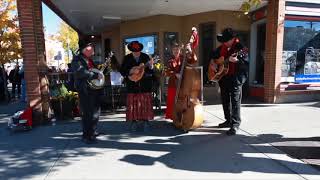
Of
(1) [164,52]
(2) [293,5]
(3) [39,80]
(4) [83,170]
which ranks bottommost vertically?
(4) [83,170]

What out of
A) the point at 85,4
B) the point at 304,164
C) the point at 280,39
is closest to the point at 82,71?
the point at 304,164

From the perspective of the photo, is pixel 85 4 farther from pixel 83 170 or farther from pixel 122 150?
pixel 83 170

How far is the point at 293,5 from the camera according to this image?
29.2ft

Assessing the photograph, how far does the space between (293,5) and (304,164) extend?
5.95 meters

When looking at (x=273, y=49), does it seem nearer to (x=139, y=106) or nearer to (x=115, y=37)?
(x=139, y=106)

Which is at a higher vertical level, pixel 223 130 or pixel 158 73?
pixel 158 73

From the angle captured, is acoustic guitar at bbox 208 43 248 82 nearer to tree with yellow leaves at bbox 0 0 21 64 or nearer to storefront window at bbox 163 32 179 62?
storefront window at bbox 163 32 179 62

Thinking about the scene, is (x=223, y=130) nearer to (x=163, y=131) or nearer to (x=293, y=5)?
(x=163, y=131)

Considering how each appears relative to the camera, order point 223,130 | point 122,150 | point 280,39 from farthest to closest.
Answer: point 280,39 → point 223,130 → point 122,150

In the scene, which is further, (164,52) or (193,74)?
(164,52)

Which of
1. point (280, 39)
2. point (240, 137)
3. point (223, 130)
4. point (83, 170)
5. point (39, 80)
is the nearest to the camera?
point (83, 170)

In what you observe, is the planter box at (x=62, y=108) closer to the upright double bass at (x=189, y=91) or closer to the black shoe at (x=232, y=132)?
the upright double bass at (x=189, y=91)

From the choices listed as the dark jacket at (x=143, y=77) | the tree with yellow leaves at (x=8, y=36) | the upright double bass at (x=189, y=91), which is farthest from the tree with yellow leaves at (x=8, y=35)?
the upright double bass at (x=189, y=91)

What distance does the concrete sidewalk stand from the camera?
4125 mm
